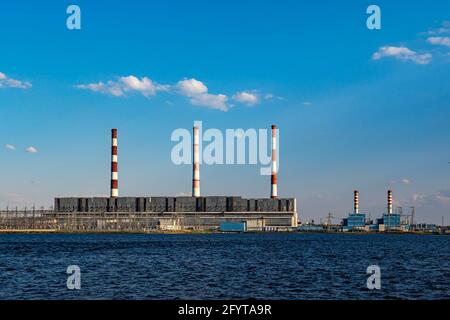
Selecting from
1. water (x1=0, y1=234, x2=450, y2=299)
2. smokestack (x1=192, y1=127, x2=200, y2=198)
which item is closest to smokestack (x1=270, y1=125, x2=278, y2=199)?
smokestack (x1=192, y1=127, x2=200, y2=198)

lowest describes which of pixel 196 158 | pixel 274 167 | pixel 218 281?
pixel 218 281

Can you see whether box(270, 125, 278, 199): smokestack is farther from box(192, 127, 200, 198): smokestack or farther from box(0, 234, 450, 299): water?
box(0, 234, 450, 299): water

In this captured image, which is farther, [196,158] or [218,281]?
[196,158]

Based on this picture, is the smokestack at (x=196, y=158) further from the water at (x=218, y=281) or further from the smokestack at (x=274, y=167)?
the water at (x=218, y=281)

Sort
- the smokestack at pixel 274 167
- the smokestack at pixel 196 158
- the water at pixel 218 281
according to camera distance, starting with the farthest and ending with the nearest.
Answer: the smokestack at pixel 196 158 < the smokestack at pixel 274 167 < the water at pixel 218 281


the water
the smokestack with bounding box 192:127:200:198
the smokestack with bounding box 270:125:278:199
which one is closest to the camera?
the water

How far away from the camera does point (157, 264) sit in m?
55.7

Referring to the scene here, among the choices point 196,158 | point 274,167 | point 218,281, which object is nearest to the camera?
point 218,281

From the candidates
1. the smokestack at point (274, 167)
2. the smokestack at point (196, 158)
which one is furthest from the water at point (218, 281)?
the smokestack at point (196, 158)

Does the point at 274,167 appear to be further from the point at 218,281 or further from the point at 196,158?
the point at 218,281

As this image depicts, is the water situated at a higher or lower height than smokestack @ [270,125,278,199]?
lower

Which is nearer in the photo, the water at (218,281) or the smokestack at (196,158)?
the water at (218,281)

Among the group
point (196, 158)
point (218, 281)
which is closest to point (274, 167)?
point (196, 158)
